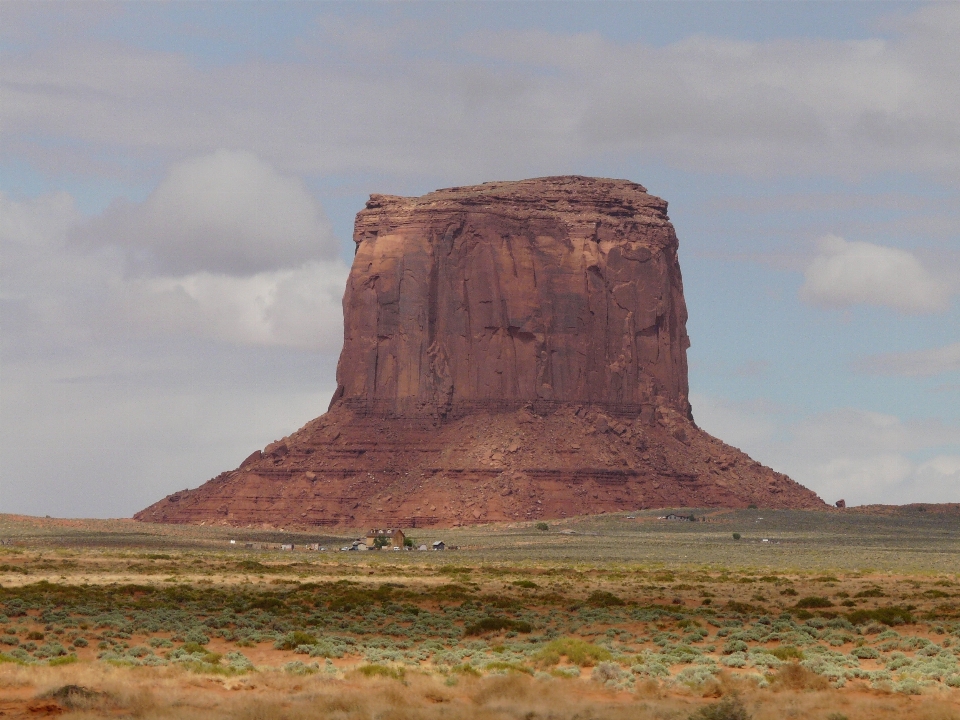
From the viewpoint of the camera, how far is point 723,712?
22.6 m

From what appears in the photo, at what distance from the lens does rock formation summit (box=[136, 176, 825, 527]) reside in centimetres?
13062

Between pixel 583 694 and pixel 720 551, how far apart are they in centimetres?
6519

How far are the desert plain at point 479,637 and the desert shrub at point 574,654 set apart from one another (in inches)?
2.0

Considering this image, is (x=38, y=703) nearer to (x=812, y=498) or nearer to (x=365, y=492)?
(x=365, y=492)

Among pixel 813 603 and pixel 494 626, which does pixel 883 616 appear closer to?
pixel 813 603

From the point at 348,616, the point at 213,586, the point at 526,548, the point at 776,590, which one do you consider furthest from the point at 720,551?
the point at 348,616

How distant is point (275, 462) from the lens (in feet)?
444

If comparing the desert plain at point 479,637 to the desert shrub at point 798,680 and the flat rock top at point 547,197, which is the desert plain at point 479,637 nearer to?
the desert shrub at point 798,680

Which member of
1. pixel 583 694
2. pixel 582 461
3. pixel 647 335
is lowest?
pixel 583 694

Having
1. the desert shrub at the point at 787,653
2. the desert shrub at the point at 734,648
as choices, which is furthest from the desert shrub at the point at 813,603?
the desert shrub at the point at 787,653

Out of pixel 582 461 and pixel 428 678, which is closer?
pixel 428 678

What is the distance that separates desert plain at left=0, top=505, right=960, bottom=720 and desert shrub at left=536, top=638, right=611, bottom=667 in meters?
0.05

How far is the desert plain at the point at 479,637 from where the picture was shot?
24.2 meters

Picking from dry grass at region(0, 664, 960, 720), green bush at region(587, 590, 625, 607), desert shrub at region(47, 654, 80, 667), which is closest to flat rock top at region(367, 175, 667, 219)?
green bush at region(587, 590, 625, 607)
